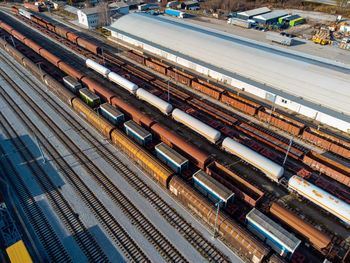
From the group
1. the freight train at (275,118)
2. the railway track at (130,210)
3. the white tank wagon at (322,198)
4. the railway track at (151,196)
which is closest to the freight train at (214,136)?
the white tank wagon at (322,198)

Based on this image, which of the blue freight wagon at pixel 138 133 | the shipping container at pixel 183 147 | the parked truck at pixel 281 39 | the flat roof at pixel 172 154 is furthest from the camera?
the parked truck at pixel 281 39

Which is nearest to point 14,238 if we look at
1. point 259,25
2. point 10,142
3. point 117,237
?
point 117,237

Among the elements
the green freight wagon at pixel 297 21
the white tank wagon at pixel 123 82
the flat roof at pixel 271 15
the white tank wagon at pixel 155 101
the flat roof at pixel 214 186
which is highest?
the flat roof at pixel 271 15

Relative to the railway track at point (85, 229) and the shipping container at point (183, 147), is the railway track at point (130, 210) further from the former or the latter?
the shipping container at point (183, 147)

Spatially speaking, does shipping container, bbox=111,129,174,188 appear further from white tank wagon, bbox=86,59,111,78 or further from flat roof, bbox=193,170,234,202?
white tank wagon, bbox=86,59,111,78

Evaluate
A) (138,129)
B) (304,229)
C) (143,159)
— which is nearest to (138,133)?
(138,129)

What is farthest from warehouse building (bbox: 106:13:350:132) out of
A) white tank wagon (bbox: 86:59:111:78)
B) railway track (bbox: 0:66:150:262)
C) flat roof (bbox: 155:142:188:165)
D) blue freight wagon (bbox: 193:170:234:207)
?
railway track (bbox: 0:66:150:262)

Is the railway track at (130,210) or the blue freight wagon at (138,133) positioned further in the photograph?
the blue freight wagon at (138,133)

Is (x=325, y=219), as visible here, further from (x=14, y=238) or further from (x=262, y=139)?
(x=14, y=238)
